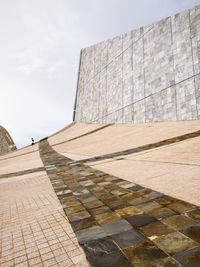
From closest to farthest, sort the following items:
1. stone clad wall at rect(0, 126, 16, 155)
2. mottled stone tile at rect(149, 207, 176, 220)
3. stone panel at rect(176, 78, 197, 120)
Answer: mottled stone tile at rect(149, 207, 176, 220), stone panel at rect(176, 78, 197, 120), stone clad wall at rect(0, 126, 16, 155)

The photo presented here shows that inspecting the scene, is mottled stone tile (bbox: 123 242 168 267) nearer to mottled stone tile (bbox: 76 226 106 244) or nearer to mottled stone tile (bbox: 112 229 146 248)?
mottled stone tile (bbox: 112 229 146 248)

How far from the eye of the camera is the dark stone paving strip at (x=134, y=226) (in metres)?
1.54

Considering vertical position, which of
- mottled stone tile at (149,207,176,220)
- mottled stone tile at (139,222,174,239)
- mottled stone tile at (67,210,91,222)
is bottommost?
mottled stone tile at (67,210,91,222)

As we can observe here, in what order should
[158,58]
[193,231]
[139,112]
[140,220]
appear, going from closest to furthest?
1. [193,231]
2. [140,220]
3. [158,58]
4. [139,112]

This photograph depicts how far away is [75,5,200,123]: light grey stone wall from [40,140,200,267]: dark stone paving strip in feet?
28.3

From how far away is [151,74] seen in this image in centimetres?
1318

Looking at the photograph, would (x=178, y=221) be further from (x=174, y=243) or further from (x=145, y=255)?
(x=145, y=255)

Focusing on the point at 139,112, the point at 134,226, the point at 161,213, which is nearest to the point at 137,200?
the point at 161,213

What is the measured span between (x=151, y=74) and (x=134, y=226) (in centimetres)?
1289

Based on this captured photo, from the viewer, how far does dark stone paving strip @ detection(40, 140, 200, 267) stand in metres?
1.54

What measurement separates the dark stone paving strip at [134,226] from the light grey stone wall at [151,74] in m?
8.63

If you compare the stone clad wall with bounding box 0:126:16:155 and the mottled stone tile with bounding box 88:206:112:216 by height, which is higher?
the stone clad wall with bounding box 0:126:16:155

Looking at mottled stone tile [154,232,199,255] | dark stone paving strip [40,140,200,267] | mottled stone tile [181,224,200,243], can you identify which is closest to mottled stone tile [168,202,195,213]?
dark stone paving strip [40,140,200,267]

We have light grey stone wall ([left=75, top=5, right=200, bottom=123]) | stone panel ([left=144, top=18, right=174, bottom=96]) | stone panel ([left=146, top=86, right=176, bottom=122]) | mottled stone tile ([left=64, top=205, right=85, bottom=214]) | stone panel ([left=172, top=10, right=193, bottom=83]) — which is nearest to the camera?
mottled stone tile ([left=64, top=205, right=85, bottom=214])
